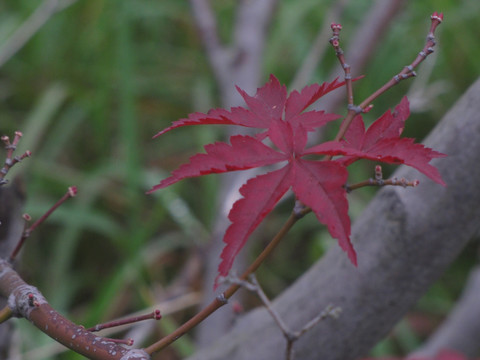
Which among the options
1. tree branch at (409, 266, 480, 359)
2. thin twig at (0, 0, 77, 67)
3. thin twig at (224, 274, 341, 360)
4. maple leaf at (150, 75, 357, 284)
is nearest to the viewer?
maple leaf at (150, 75, 357, 284)

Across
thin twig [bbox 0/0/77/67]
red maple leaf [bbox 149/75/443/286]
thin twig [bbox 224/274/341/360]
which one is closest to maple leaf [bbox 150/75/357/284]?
red maple leaf [bbox 149/75/443/286]

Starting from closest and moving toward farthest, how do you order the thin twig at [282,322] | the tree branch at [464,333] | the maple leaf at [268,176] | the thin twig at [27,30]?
1. the maple leaf at [268,176]
2. the thin twig at [282,322]
3. the tree branch at [464,333]
4. the thin twig at [27,30]

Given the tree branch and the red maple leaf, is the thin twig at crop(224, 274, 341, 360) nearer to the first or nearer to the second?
the red maple leaf

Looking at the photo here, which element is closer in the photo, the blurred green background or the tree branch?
the tree branch

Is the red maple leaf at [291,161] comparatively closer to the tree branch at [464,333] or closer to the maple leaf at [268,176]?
the maple leaf at [268,176]

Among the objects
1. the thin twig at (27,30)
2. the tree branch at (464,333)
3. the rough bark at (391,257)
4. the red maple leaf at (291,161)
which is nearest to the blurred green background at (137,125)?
the thin twig at (27,30)
